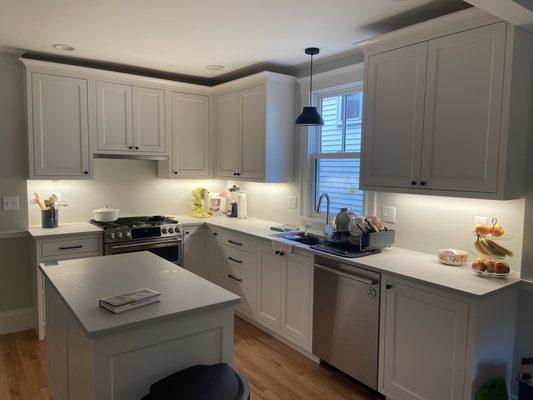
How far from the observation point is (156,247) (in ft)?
12.9

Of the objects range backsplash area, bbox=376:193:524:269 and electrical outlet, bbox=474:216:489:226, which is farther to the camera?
electrical outlet, bbox=474:216:489:226

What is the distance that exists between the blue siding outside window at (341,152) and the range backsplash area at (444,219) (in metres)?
0.38

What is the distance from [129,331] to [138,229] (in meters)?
2.36

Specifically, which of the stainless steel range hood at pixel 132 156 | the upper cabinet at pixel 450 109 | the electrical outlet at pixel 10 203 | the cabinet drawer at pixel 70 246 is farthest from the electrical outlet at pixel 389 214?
the electrical outlet at pixel 10 203

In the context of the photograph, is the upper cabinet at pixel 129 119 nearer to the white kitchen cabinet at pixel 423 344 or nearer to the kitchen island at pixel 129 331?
the kitchen island at pixel 129 331

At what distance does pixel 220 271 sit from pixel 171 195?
115 cm

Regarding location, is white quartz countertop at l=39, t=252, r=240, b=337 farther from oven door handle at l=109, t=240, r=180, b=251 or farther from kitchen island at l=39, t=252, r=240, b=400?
oven door handle at l=109, t=240, r=180, b=251

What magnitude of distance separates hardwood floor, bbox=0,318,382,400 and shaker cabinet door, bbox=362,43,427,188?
1.43m

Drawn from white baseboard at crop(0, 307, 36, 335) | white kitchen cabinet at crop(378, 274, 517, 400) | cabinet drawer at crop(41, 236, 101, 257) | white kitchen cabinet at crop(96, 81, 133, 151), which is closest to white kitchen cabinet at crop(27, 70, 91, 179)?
white kitchen cabinet at crop(96, 81, 133, 151)

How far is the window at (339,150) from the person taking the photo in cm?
343

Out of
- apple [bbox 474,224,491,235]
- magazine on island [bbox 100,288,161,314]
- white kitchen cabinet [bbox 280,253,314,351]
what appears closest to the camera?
magazine on island [bbox 100,288,161,314]

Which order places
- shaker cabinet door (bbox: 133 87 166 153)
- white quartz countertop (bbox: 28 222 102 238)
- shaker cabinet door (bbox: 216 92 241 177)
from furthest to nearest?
1. shaker cabinet door (bbox: 216 92 241 177)
2. shaker cabinet door (bbox: 133 87 166 153)
3. white quartz countertop (bbox: 28 222 102 238)

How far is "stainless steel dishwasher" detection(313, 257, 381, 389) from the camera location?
8.41ft

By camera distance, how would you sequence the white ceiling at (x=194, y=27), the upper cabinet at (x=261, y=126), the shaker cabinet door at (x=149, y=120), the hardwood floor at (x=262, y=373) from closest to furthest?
the white ceiling at (x=194, y=27), the hardwood floor at (x=262, y=373), the upper cabinet at (x=261, y=126), the shaker cabinet door at (x=149, y=120)
